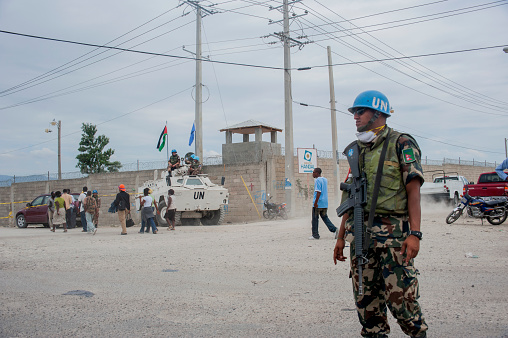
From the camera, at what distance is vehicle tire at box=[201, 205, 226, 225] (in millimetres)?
19719

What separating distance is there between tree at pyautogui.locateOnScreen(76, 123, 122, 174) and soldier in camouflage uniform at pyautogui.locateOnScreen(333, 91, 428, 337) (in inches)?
1504

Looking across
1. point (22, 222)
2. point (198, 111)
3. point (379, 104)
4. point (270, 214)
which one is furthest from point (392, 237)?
point (22, 222)

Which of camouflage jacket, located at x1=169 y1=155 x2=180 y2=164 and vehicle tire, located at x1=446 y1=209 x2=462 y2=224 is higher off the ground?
camouflage jacket, located at x1=169 y1=155 x2=180 y2=164

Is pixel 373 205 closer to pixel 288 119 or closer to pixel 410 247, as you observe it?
pixel 410 247

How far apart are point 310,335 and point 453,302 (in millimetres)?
1832

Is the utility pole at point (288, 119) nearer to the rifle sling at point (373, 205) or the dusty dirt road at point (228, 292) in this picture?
the dusty dirt road at point (228, 292)

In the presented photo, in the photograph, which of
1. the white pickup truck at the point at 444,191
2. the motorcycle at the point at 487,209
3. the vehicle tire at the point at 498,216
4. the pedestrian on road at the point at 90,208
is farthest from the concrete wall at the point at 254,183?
the vehicle tire at the point at 498,216

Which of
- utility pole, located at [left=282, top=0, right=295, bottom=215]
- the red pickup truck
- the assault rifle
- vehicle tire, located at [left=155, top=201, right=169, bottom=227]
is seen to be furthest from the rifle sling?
utility pole, located at [left=282, top=0, right=295, bottom=215]

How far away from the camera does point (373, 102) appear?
3.16 metres

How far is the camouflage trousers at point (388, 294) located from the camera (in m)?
2.86

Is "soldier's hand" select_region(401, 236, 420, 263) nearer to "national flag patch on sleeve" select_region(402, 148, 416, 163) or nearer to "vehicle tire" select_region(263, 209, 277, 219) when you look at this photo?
"national flag patch on sleeve" select_region(402, 148, 416, 163)

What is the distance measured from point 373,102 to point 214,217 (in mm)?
17048

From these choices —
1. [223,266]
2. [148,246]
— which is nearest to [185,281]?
[223,266]

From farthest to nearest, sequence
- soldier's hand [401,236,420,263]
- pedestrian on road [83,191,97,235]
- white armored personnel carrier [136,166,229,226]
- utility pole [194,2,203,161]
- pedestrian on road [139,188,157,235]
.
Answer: utility pole [194,2,203,161] < white armored personnel carrier [136,166,229,226] < pedestrian on road [83,191,97,235] < pedestrian on road [139,188,157,235] < soldier's hand [401,236,420,263]
